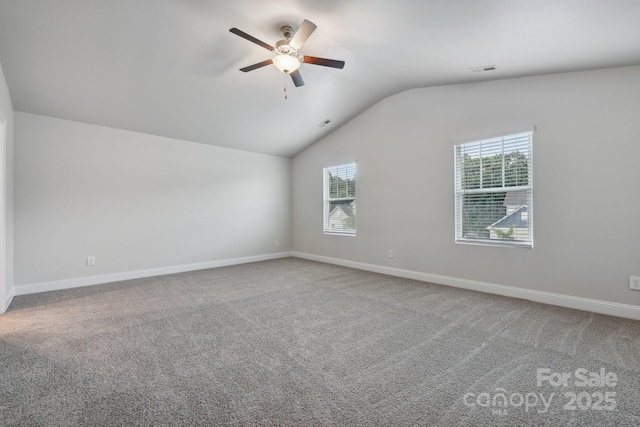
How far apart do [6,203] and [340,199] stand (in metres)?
4.76

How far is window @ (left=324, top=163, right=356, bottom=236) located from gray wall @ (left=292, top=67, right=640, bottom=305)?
0.79 ft

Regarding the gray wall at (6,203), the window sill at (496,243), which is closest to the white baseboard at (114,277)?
the gray wall at (6,203)

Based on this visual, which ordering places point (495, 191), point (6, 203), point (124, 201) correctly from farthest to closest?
point (124, 201)
point (495, 191)
point (6, 203)

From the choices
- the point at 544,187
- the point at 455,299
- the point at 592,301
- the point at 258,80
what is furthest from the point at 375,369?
the point at 258,80

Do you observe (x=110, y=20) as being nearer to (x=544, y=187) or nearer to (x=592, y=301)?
(x=544, y=187)

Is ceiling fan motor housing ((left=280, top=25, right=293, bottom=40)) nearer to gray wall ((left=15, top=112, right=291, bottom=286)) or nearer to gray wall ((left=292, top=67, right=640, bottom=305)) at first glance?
gray wall ((left=292, top=67, right=640, bottom=305))

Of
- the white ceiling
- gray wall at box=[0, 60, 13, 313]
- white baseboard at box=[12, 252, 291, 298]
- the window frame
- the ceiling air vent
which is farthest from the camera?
the window frame

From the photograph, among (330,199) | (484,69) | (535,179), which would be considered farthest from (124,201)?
(535,179)

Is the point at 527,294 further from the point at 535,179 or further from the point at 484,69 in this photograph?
the point at 484,69

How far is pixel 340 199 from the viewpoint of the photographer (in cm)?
575

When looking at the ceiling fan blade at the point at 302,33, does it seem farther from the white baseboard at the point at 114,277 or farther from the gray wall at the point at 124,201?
the white baseboard at the point at 114,277

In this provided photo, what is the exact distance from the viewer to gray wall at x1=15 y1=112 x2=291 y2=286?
386 centimetres

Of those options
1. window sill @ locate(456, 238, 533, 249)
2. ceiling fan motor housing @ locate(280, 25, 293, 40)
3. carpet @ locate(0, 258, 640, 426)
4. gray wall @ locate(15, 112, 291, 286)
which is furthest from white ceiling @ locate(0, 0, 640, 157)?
carpet @ locate(0, 258, 640, 426)

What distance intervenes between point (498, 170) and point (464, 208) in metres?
0.65
